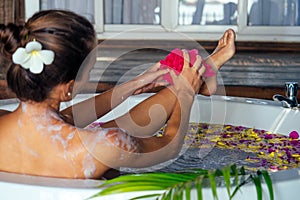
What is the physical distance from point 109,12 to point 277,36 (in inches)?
57.4

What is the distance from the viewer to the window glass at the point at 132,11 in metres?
5.02

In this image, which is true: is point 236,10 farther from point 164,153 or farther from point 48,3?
point 164,153

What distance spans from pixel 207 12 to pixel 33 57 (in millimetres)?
3844

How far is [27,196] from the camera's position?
4.28 feet

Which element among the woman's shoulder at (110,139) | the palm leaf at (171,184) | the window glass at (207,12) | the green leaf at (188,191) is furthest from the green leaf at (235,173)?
the window glass at (207,12)

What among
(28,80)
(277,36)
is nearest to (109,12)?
(277,36)

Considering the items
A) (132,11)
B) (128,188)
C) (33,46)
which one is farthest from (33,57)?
(132,11)

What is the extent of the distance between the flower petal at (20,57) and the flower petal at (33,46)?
0.01 m

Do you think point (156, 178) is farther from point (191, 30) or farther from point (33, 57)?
point (191, 30)

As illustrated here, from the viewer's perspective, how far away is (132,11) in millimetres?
5082

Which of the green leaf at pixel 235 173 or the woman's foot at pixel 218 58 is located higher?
the woman's foot at pixel 218 58

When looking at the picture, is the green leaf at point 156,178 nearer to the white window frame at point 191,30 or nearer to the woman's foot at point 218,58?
the woman's foot at point 218,58

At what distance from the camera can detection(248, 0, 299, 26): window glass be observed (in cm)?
497

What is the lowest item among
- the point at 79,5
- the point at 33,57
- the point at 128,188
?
the point at 128,188
